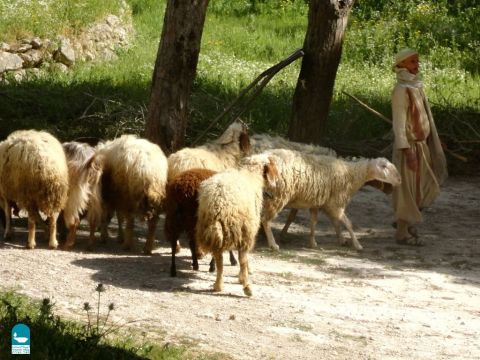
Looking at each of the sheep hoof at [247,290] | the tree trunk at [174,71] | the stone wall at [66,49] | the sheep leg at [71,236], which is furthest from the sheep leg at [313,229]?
the stone wall at [66,49]

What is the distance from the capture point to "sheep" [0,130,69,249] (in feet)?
30.7

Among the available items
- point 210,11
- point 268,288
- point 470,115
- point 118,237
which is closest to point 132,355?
point 268,288

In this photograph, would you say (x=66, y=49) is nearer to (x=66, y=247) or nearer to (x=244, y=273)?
(x=66, y=247)

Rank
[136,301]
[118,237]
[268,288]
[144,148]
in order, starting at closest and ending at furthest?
[136,301], [268,288], [144,148], [118,237]

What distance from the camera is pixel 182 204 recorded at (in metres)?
8.87

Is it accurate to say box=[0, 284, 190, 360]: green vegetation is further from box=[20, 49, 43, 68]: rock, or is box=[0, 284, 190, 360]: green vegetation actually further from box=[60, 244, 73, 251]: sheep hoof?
box=[20, 49, 43, 68]: rock

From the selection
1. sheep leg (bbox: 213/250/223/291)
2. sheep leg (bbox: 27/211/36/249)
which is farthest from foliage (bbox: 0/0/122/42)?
sheep leg (bbox: 213/250/223/291)

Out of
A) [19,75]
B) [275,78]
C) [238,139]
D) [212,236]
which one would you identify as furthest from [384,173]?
[19,75]

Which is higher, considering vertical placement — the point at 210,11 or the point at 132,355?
the point at 210,11

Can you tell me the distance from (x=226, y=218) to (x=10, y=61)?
9.50 meters

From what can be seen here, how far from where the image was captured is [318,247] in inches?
427

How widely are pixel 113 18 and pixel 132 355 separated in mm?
13862

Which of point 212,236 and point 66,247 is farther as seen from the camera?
point 66,247

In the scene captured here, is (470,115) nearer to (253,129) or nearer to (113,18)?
(253,129)
